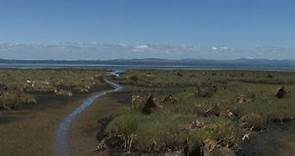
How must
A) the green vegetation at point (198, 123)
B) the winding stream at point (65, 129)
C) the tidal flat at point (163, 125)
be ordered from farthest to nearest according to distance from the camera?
the winding stream at point (65, 129) < the tidal flat at point (163, 125) < the green vegetation at point (198, 123)

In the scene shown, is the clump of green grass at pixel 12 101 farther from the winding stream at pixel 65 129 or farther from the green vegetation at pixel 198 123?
the green vegetation at pixel 198 123

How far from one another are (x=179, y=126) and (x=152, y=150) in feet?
8.22

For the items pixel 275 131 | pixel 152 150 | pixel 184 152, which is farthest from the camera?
pixel 275 131

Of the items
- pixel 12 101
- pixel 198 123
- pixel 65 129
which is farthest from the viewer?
pixel 12 101

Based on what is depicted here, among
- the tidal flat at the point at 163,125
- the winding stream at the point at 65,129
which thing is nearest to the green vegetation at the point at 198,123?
the tidal flat at the point at 163,125

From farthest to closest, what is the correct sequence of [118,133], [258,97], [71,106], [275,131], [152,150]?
1. [71,106]
2. [258,97]
3. [275,131]
4. [118,133]
5. [152,150]

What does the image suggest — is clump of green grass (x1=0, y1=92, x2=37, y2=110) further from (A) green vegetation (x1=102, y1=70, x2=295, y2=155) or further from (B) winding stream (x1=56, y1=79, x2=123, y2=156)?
(A) green vegetation (x1=102, y1=70, x2=295, y2=155)

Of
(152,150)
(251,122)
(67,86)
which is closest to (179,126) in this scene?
(152,150)

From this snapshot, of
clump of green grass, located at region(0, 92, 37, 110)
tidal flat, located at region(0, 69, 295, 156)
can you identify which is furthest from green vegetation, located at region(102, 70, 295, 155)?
clump of green grass, located at region(0, 92, 37, 110)

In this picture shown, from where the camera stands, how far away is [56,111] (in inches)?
1882

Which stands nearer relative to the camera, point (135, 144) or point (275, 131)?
point (135, 144)

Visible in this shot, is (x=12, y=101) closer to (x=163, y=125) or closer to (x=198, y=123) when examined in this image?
(x=163, y=125)

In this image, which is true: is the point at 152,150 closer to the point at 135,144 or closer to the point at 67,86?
the point at 135,144

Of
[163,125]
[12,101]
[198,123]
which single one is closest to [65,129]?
[163,125]
